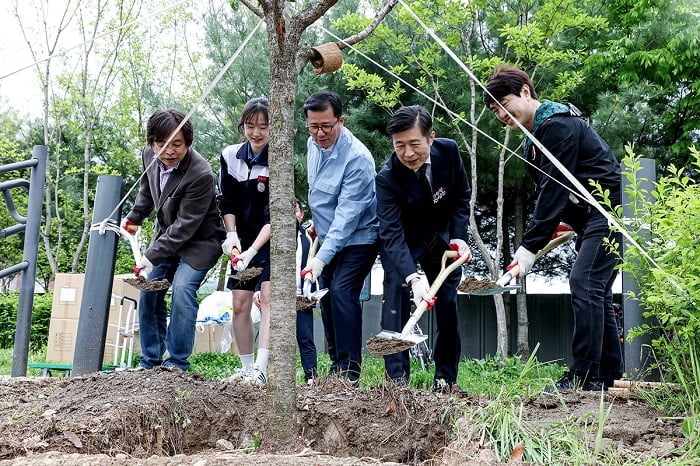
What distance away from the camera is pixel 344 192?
3.79 meters

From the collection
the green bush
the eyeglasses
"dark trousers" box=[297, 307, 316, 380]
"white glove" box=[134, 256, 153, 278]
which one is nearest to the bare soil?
"white glove" box=[134, 256, 153, 278]

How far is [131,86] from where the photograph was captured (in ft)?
40.3

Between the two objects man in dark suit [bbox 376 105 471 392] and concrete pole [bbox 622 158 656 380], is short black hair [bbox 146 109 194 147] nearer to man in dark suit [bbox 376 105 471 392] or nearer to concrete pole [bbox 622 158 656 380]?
man in dark suit [bbox 376 105 471 392]

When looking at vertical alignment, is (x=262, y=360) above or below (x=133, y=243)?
below

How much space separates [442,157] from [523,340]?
540 cm

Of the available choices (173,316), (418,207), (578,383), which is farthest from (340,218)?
(578,383)

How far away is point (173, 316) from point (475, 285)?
1.64m

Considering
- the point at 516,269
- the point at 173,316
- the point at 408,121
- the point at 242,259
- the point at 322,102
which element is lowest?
the point at 173,316

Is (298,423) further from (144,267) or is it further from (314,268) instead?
(144,267)

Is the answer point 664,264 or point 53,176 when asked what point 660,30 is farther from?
point 53,176

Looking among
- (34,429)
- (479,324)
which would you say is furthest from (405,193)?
(479,324)

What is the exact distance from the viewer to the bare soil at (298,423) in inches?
91.7

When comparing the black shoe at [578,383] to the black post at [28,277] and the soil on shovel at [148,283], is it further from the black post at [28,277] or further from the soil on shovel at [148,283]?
the black post at [28,277]

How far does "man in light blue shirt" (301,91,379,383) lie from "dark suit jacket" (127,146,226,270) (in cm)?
61
